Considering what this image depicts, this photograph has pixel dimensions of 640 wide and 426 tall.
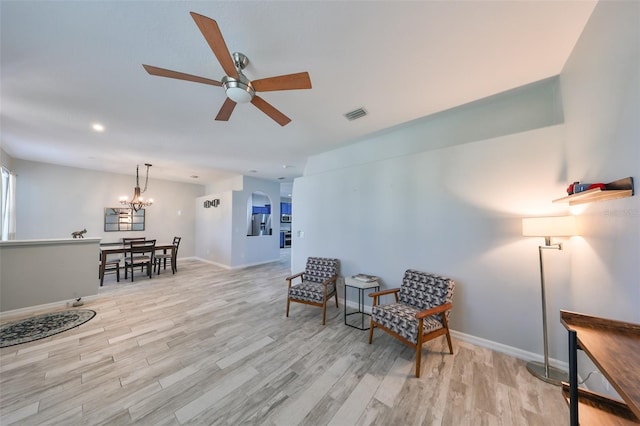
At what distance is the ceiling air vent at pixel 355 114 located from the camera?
2846 millimetres

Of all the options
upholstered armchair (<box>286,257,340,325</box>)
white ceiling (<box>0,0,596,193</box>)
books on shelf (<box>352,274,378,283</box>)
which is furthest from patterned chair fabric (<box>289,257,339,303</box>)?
white ceiling (<box>0,0,596,193</box>)

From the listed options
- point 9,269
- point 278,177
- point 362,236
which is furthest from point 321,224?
point 9,269

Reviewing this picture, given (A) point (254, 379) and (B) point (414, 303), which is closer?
(A) point (254, 379)

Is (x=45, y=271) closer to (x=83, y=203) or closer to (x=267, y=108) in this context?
(x=83, y=203)

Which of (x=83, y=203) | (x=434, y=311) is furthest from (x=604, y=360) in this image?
(x=83, y=203)

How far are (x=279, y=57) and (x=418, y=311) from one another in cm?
306

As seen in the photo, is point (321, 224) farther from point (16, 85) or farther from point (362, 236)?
point (16, 85)

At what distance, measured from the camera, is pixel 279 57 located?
1.94 meters

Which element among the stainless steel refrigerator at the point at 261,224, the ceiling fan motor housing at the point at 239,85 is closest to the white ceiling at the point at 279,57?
the ceiling fan motor housing at the point at 239,85

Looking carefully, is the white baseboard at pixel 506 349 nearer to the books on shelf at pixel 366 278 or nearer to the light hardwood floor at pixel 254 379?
the light hardwood floor at pixel 254 379

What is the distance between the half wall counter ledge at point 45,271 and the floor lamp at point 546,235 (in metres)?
6.61

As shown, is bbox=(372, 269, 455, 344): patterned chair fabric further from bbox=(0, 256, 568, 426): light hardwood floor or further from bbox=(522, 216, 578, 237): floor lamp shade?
bbox=(522, 216, 578, 237): floor lamp shade

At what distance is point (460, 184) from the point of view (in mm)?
2766

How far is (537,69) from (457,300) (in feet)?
8.64
